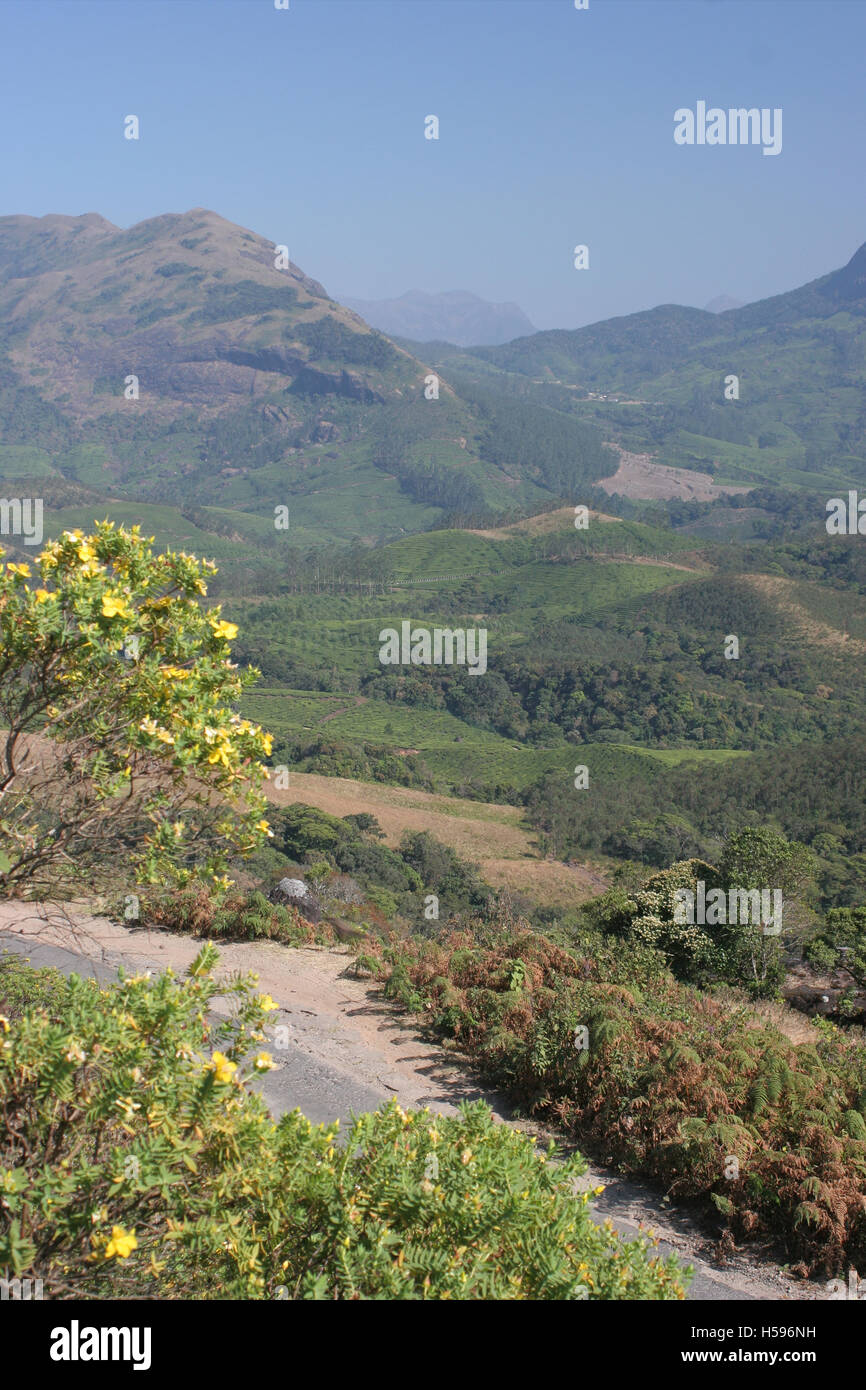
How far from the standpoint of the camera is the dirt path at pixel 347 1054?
21.0 feet

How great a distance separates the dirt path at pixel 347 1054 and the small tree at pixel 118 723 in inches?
19.0

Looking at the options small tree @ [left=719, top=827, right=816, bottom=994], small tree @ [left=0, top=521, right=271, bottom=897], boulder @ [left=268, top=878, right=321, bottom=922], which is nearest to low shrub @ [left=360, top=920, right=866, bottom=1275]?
boulder @ [left=268, top=878, right=321, bottom=922]

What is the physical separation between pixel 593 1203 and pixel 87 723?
15.9 ft

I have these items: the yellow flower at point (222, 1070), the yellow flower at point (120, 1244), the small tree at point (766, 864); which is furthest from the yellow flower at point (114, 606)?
the small tree at point (766, 864)

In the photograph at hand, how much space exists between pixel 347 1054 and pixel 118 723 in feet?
16.5

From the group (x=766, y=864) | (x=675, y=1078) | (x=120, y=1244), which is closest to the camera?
(x=120, y=1244)

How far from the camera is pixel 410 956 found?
11.0 m

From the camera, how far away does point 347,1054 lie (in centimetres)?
897

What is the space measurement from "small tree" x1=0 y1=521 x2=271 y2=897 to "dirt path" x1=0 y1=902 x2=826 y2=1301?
1.58 feet

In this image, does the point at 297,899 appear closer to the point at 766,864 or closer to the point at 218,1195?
Result: the point at 766,864

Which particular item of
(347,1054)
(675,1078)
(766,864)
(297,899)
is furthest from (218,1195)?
(766,864)

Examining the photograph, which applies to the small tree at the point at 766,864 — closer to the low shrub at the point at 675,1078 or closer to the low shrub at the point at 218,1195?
the low shrub at the point at 675,1078
